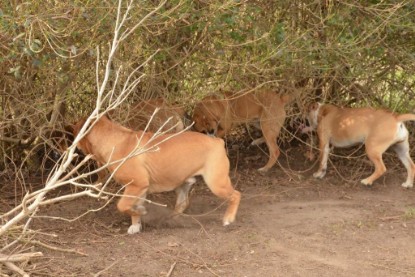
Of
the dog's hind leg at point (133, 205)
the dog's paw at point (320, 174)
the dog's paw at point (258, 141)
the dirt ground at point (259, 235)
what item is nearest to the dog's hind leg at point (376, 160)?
the dirt ground at point (259, 235)

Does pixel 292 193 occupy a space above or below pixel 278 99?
below

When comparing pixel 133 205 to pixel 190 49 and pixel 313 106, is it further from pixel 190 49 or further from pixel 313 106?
pixel 313 106

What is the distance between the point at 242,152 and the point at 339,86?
5.58 feet

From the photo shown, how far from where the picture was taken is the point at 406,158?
975 cm

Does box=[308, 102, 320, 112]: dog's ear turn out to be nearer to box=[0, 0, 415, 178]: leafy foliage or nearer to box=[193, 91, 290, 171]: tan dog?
box=[193, 91, 290, 171]: tan dog

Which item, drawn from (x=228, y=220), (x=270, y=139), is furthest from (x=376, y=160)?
(x=228, y=220)

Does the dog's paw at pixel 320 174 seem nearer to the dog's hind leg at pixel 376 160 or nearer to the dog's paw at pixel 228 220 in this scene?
the dog's hind leg at pixel 376 160

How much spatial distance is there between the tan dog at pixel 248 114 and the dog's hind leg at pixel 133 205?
2578 mm

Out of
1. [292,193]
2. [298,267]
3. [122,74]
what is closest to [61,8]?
[122,74]

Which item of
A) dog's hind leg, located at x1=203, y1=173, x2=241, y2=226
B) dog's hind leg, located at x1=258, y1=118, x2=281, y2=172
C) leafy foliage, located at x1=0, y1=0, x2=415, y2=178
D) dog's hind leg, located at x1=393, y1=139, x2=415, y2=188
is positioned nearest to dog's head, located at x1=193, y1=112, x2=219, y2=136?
dog's hind leg, located at x1=258, y1=118, x2=281, y2=172

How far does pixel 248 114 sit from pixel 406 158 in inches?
83.1

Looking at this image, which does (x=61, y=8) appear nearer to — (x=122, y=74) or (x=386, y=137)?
(x=122, y=74)

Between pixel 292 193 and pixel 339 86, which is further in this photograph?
pixel 339 86

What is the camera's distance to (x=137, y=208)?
762cm
